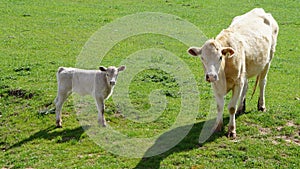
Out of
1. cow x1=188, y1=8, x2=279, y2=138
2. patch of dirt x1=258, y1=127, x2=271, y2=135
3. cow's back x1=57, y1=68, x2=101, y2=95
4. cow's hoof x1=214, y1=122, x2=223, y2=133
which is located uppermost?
cow x1=188, y1=8, x2=279, y2=138

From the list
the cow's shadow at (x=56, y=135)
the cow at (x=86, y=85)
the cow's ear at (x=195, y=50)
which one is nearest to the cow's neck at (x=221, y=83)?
the cow's ear at (x=195, y=50)

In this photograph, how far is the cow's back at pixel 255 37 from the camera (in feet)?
35.5

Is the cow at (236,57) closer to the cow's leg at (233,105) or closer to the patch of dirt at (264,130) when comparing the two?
the cow's leg at (233,105)

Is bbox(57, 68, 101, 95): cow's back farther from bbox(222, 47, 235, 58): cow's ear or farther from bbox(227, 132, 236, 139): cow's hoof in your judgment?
bbox(227, 132, 236, 139): cow's hoof

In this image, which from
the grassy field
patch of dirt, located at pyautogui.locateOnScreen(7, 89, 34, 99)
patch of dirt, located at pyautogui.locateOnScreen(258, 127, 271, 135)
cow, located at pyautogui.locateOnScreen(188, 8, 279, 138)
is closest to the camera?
cow, located at pyautogui.locateOnScreen(188, 8, 279, 138)

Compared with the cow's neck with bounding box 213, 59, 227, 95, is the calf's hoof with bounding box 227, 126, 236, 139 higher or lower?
lower

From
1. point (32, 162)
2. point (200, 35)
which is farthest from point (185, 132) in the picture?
point (200, 35)

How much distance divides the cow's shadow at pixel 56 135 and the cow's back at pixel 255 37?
4343 mm

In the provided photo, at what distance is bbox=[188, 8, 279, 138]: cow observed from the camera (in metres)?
9.45

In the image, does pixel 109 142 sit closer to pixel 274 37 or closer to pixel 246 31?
pixel 246 31

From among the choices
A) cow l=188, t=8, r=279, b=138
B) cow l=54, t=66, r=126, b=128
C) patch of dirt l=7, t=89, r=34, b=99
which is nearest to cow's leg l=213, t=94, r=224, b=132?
cow l=188, t=8, r=279, b=138

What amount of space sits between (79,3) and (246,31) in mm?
20595

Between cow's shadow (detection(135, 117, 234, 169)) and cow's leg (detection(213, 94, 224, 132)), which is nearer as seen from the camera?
cow's shadow (detection(135, 117, 234, 169))

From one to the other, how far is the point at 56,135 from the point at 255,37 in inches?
211
